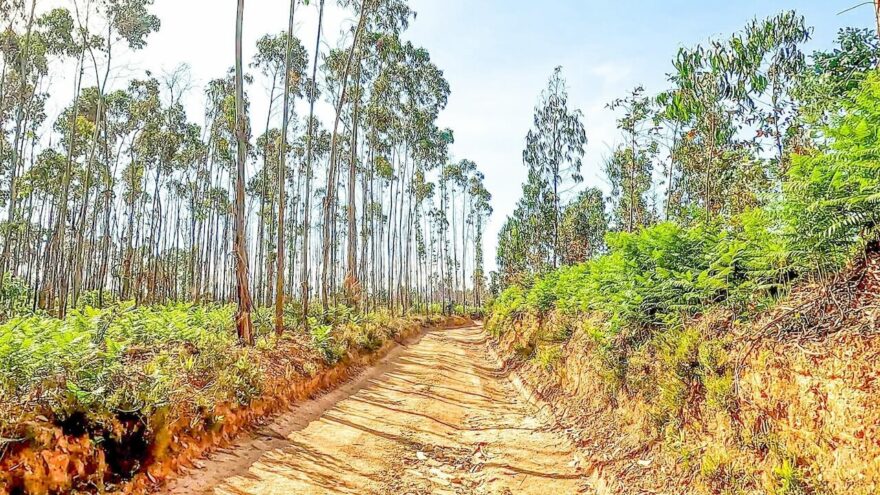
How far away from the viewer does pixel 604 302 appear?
23.5 ft

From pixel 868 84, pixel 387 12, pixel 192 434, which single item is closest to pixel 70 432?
pixel 192 434

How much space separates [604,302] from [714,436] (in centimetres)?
350

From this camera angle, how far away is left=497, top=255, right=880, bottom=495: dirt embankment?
106 inches

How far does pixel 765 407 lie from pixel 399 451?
4216 mm

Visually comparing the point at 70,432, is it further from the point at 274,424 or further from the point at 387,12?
the point at 387,12

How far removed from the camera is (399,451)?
6.22 metres

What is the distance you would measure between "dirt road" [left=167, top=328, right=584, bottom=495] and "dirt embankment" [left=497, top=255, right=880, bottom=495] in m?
0.91

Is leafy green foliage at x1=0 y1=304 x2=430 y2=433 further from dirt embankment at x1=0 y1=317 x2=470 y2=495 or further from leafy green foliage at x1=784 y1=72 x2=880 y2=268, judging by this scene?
leafy green foliage at x1=784 y1=72 x2=880 y2=268

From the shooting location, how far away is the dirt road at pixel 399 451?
504cm

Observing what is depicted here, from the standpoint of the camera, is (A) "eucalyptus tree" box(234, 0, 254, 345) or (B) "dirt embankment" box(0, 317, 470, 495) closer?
(B) "dirt embankment" box(0, 317, 470, 495)

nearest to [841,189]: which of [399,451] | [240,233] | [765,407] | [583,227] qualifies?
[765,407]

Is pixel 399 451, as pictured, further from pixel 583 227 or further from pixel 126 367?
pixel 583 227

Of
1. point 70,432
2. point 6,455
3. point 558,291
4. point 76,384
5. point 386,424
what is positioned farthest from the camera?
point 558,291

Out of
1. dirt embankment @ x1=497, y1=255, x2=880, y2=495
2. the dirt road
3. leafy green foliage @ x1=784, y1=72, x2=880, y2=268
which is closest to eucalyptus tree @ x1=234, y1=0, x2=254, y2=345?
the dirt road
